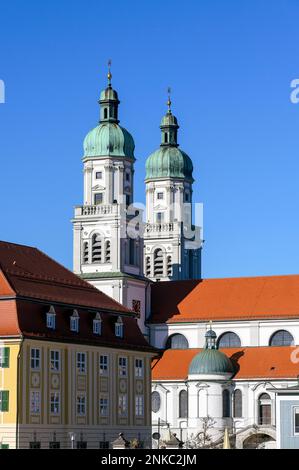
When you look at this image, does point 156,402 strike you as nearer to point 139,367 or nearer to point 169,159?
point 139,367

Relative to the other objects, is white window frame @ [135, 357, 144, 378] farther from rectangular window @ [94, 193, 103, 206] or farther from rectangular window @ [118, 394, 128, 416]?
rectangular window @ [94, 193, 103, 206]

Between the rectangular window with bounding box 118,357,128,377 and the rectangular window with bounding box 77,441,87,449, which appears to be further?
the rectangular window with bounding box 118,357,128,377

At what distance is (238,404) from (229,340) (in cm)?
761

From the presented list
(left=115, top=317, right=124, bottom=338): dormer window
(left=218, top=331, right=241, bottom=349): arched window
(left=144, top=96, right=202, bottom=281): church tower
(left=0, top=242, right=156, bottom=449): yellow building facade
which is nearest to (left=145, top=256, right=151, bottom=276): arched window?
(left=144, top=96, right=202, bottom=281): church tower

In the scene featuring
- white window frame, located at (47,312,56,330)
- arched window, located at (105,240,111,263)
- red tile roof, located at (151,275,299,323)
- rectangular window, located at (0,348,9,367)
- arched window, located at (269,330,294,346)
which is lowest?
rectangular window, located at (0,348,9,367)

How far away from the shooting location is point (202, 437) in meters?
99.7

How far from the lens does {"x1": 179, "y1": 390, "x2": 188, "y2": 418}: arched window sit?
352ft

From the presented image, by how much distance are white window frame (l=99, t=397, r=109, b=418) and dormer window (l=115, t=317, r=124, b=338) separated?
16.4ft

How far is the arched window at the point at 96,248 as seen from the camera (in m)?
112

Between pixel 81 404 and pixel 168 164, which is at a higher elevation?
pixel 168 164

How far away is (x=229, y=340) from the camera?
112 meters

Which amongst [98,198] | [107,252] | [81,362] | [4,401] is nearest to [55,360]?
[81,362]

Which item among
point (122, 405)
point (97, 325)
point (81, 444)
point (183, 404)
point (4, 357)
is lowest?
point (81, 444)
